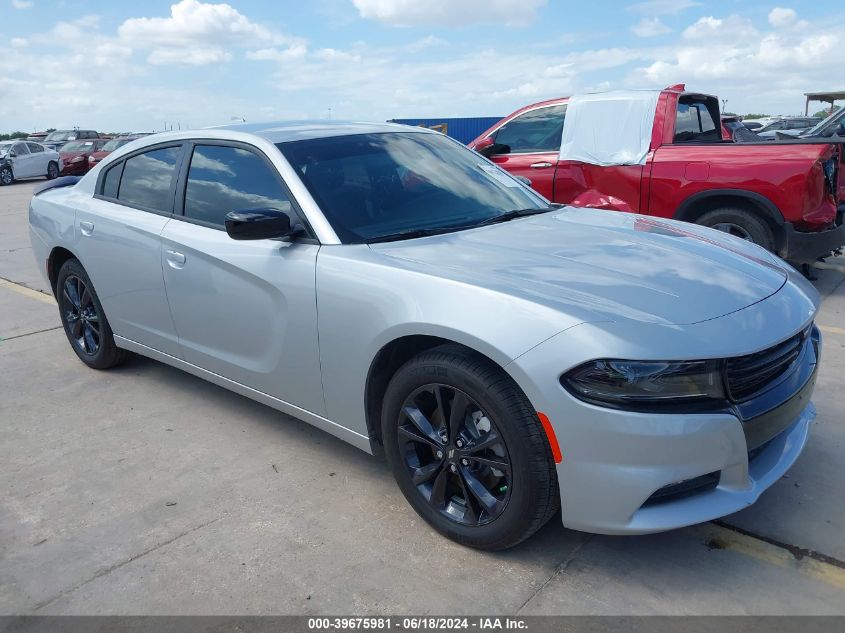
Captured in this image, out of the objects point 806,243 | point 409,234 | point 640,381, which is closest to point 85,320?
point 409,234

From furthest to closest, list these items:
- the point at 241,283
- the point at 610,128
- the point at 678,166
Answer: the point at 610,128 → the point at 678,166 → the point at 241,283

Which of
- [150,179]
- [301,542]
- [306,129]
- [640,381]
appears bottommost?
[301,542]

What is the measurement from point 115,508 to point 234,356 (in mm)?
857

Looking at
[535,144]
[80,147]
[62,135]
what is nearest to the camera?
[535,144]

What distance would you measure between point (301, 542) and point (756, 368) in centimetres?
180

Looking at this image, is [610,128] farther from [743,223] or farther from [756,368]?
[756,368]

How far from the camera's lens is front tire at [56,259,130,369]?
4625mm

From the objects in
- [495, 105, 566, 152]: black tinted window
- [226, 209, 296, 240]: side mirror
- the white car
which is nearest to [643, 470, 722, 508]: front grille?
[226, 209, 296, 240]: side mirror

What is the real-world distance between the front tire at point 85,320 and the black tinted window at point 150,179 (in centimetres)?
69

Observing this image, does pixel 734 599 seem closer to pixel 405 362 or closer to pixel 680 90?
pixel 405 362

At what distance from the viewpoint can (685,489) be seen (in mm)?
2373

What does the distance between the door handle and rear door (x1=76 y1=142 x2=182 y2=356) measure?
4.7 inches

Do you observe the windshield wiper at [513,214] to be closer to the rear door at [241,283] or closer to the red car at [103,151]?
the rear door at [241,283]

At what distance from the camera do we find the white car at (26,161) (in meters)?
24.9
